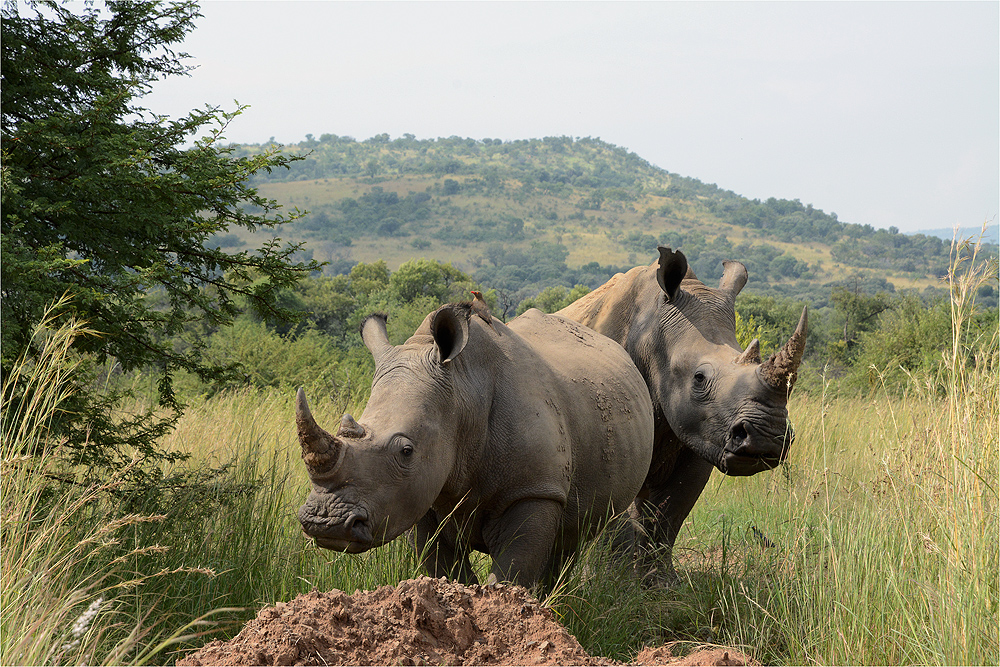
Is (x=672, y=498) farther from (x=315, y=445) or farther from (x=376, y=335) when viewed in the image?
(x=315, y=445)

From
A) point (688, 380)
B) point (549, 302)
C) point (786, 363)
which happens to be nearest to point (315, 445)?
point (786, 363)

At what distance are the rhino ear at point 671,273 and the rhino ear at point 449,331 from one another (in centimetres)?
235

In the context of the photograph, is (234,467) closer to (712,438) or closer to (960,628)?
(712,438)

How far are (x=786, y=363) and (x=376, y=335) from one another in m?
2.29

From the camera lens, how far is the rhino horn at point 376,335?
13.9 feet

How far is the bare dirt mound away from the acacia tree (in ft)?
7.48

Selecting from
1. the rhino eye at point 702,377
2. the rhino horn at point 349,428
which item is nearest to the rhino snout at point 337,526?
the rhino horn at point 349,428

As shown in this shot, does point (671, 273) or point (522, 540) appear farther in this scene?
point (671, 273)

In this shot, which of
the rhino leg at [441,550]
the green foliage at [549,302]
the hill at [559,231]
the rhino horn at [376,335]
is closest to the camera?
the rhino horn at [376,335]

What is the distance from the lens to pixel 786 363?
509 centimetres

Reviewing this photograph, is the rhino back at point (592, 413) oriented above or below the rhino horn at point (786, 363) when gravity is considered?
below

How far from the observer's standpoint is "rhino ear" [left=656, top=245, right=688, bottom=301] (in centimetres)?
609

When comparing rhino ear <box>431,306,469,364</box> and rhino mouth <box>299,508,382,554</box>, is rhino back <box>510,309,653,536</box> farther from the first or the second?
rhino mouth <box>299,508,382,554</box>

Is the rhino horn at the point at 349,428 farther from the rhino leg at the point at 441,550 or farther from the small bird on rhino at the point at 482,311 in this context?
the small bird on rhino at the point at 482,311
